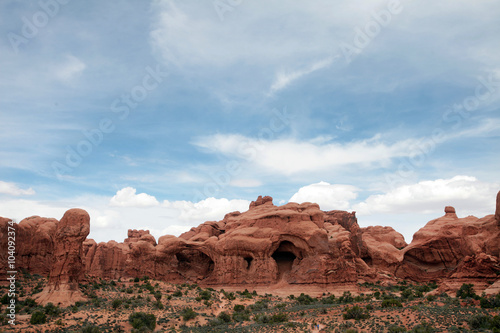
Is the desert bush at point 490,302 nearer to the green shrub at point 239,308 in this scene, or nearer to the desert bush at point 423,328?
the desert bush at point 423,328

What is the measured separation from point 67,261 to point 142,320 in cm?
786

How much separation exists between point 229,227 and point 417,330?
1469 inches

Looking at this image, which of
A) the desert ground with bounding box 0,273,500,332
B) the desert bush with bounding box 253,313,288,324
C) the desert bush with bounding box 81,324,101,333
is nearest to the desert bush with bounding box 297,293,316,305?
the desert ground with bounding box 0,273,500,332

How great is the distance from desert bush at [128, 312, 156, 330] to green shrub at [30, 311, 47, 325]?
5.71 m

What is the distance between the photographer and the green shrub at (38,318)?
862 inches

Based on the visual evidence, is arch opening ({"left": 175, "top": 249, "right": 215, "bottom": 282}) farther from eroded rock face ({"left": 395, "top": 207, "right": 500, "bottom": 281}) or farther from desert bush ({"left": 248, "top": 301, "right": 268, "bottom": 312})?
eroded rock face ({"left": 395, "top": 207, "right": 500, "bottom": 281})

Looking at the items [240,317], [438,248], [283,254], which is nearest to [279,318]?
[240,317]

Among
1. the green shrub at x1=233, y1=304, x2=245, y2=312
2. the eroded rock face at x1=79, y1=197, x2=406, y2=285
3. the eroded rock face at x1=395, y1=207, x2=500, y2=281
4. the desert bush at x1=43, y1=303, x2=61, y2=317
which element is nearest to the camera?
the desert bush at x1=43, y1=303, x2=61, y2=317

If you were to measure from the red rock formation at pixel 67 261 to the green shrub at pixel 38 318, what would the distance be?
3.54 m

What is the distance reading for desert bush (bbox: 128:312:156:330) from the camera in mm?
24828

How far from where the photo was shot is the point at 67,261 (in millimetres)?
27453

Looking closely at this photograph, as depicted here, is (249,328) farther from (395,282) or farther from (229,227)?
(395,282)

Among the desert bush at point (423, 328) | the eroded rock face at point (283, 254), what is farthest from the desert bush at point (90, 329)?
the desert bush at point (423, 328)

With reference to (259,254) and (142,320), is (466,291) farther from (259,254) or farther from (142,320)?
(259,254)
